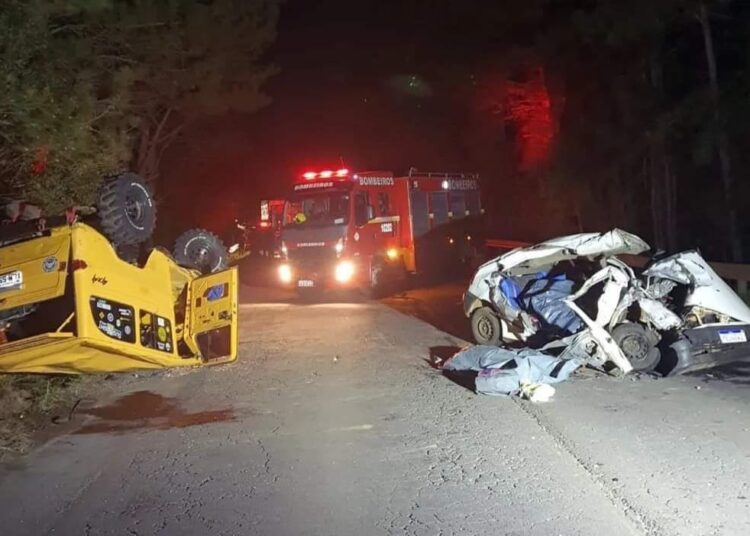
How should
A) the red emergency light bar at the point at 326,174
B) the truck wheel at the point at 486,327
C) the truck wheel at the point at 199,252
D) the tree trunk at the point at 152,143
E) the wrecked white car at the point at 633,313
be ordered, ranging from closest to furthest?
1. the wrecked white car at the point at 633,313
2. the truck wheel at the point at 199,252
3. the truck wheel at the point at 486,327
4. the red emergency light bar at the point at 326,174
5. the tree trunk at the point at 152,143

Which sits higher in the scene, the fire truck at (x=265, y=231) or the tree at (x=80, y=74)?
the tree at (x=80, y=74)

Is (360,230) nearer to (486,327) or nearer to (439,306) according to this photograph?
(439,306)

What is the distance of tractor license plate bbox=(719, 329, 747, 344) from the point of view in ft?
28.7

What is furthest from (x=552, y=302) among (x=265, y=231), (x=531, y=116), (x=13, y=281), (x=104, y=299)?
(x=531, y=116)

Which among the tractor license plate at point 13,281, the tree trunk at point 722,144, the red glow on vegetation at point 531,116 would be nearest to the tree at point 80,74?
the tractor license plate at point 13,281

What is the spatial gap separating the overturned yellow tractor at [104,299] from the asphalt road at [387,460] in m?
0.76

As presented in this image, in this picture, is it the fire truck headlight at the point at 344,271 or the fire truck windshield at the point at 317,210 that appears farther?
the fire truck windshield at the point at 317,210

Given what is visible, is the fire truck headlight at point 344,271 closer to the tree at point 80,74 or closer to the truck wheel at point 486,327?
the tree at point 80,74

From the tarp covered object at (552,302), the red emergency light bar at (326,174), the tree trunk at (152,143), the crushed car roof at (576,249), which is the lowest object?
the tarp covered object at (552,302)

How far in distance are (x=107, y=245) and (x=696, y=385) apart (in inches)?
247

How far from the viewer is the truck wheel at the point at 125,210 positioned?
27.5 feet

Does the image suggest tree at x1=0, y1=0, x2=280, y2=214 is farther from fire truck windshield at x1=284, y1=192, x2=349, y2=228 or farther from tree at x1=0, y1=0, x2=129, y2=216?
fire truck windshield at x1=284, y1=192, x2=349, y2=228

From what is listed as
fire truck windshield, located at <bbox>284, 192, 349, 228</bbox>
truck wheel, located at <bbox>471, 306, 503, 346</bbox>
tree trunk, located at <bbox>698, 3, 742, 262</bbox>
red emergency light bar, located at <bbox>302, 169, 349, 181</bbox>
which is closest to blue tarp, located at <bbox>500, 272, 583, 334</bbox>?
truck wheel, located at <bbox>471, 306, 503, 346</bbox>

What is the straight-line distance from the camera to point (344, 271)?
18156 millimetres
